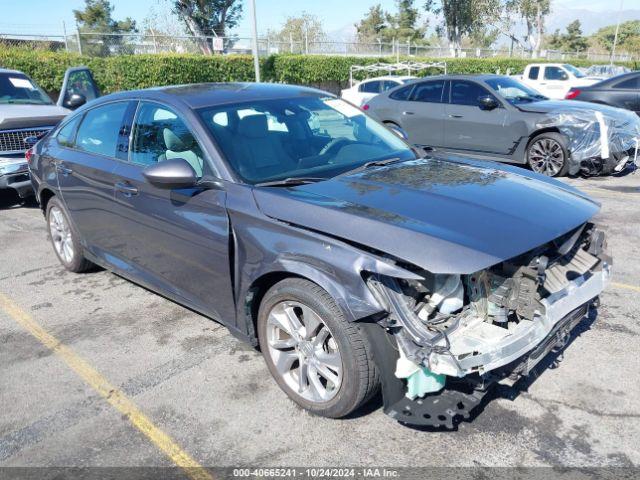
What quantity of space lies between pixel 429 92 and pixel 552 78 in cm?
1283

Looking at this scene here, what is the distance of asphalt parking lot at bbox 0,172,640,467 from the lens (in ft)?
9.15

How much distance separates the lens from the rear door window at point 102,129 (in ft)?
14.2

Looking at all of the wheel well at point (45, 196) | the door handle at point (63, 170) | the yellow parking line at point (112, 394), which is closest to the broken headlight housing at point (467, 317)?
the yellow parking line at point (112, 394)

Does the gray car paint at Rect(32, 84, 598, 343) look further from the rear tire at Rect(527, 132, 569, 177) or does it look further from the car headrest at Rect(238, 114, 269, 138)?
the rear tire at Rect(527, 132, 569, 177)

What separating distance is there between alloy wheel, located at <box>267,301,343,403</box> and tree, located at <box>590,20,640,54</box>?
230ft

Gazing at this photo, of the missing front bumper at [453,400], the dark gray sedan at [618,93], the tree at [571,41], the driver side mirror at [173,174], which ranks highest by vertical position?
the tree at [571,41]

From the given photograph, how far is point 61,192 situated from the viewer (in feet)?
16.5

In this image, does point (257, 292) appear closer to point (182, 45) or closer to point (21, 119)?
point (21, 119)

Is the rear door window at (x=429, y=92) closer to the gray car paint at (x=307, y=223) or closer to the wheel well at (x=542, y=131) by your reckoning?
the wheel well at (x=542, y=131)

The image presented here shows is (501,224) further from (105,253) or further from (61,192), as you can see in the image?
(61,192)

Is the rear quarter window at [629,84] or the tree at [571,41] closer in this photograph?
the rear quarter window at [629,84]

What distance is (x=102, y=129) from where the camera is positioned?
14.9 ft

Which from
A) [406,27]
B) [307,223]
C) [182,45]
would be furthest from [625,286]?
[406,27]

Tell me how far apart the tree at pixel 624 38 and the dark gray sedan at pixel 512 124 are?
6251 cm
